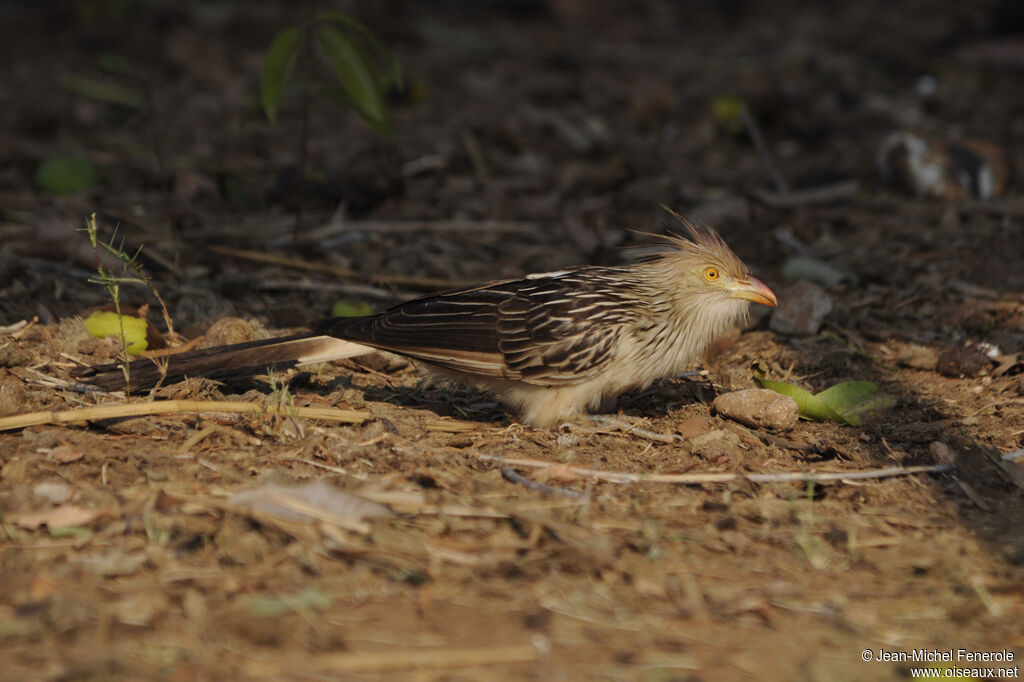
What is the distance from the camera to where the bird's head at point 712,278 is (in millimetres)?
5000

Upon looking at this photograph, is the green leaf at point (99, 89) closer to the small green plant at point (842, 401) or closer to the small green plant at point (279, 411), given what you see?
the small green plant at point (279, 411)

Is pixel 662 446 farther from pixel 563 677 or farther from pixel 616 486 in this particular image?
pixel 563 677

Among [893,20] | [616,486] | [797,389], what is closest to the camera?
[616,486]

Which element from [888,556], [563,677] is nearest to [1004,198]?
[888,556]

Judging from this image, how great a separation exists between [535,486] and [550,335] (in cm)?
100

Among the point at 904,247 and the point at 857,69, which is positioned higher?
Result: the point at 857,69

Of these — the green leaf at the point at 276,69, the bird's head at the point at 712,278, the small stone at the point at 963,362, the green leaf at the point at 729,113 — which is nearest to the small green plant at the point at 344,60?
the green leaf at the point at 276,69

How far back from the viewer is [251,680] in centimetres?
273

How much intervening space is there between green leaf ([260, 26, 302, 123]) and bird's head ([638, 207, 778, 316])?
7.27ft

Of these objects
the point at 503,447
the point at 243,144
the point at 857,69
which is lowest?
the point at 503,447

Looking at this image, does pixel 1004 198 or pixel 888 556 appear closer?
pixel 888 556

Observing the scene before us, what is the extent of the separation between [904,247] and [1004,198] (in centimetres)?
116

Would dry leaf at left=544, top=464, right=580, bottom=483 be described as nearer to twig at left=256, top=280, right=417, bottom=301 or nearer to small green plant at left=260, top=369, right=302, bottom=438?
small green plant at left=260, top=369, right=302, bottom=438

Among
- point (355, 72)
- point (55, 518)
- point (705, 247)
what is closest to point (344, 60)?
point (355, 72)
